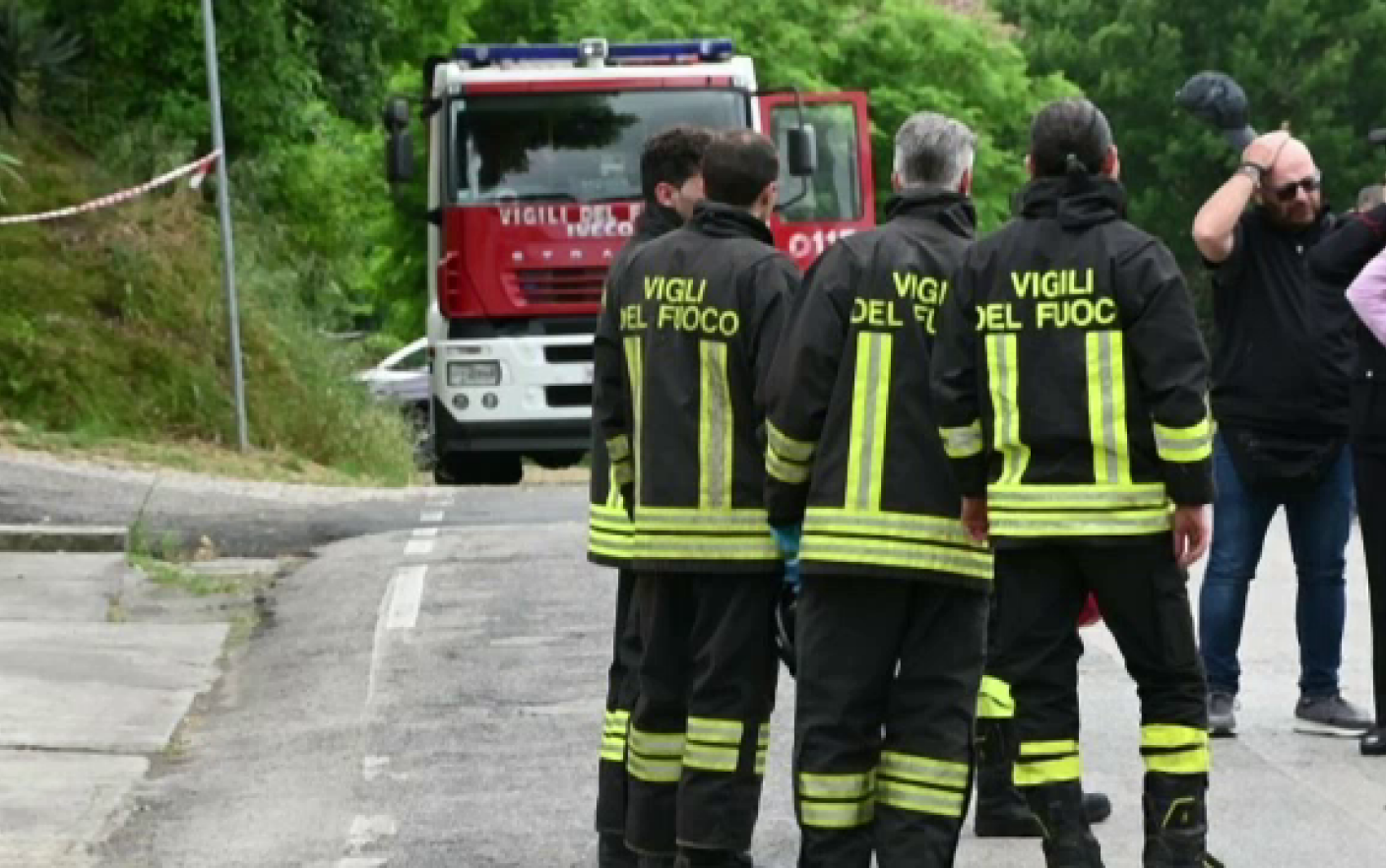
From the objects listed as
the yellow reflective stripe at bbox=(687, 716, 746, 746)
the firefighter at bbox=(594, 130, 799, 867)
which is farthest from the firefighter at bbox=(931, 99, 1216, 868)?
the yellow reflective stripe at bbox=(687, 716, 746, 746)

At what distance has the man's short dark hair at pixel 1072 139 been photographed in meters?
7.64

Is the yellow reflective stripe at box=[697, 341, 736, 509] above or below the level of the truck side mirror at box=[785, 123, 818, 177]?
above

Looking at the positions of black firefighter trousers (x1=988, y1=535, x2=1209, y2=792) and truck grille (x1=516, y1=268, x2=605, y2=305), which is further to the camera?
truck grille (x1=516, y1=268, x2=605, y2=305)

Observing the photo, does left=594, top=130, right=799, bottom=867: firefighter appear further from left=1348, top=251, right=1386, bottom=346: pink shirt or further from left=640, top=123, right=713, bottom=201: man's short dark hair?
left=1348, top=251, right=1386, bottom=346: pink shirt

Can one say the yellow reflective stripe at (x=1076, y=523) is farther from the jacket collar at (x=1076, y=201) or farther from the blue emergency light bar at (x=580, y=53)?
the blue emergency light bar at (x=580, y=53)

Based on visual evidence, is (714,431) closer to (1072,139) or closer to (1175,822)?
(1072,139)

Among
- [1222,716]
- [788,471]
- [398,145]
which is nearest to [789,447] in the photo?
[788,471]

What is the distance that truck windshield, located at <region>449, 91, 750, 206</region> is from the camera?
22.3 m

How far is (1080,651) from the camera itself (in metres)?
7.67

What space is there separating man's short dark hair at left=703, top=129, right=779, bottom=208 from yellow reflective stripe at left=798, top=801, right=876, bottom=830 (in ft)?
4.83

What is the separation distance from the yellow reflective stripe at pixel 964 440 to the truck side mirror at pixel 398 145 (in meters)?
15.5

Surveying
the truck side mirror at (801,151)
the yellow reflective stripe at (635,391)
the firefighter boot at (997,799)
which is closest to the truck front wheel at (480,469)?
the truck side mirror at (801,151)

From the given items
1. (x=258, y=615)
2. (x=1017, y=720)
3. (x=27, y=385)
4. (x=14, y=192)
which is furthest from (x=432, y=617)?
(x=14, y=192)

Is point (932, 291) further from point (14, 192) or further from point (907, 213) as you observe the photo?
point (14, 192)
